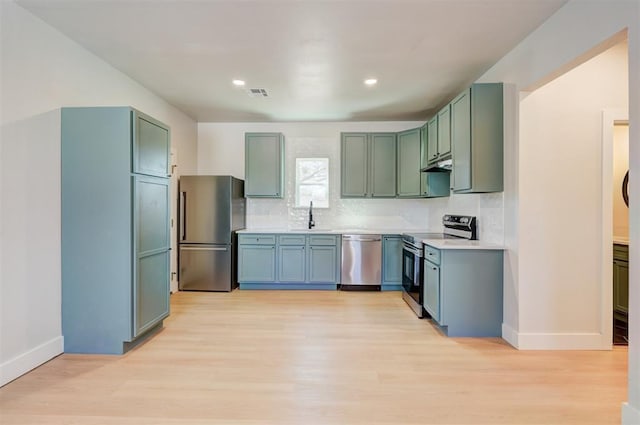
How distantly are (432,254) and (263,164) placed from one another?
2919 mm

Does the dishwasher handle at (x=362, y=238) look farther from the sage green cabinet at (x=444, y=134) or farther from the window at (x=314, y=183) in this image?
the sage green cabinet at (x=444, y=134)

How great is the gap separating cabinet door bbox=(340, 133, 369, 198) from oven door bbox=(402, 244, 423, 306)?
4.02 ft

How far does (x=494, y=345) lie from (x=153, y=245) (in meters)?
3.17

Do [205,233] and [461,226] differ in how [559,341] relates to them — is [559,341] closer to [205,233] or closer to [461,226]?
[461,226]

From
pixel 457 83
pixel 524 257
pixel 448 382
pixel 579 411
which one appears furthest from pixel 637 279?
pixel 457 83

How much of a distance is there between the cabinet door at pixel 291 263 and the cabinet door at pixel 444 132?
2318mm

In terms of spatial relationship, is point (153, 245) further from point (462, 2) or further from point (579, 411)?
point (579, 411)

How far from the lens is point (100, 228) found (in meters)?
2.59

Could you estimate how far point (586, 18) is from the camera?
205 centimetres

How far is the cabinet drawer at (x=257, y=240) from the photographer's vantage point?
4734 mm

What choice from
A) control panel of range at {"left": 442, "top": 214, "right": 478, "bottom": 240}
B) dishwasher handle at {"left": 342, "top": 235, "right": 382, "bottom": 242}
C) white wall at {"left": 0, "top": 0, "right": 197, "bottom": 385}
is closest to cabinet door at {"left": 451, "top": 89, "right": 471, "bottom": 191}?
control panel of range at {"left": 442, "top": 214, "right": 478, "bottom": 240}

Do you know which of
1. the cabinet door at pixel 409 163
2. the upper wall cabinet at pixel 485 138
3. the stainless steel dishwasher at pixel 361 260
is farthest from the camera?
the cabinet door at pixel 409 163

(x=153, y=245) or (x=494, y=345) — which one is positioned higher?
(x=153, y=245)

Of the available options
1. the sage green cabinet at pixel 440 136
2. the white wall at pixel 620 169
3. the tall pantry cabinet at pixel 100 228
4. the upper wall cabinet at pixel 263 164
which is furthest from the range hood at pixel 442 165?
the tall pantry cabinet at pixel 100 228
